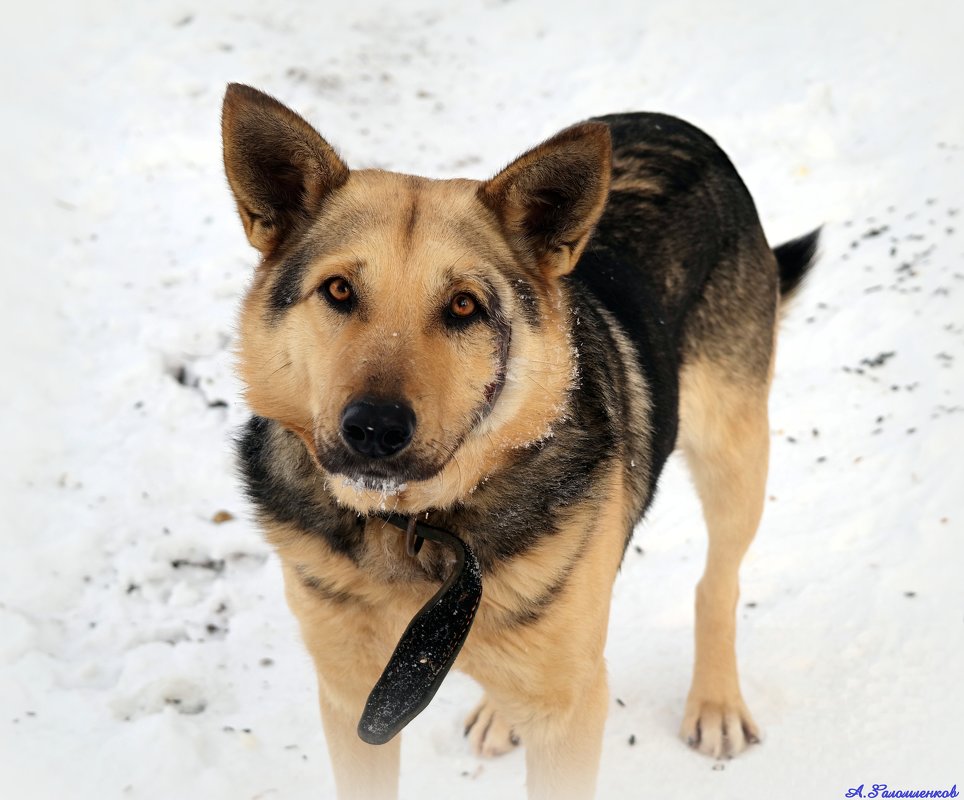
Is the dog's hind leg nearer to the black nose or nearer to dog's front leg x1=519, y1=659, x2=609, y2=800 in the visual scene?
dog's front leg x1=519, y1=659, x2=609, y2=800

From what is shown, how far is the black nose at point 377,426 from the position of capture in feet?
7.38

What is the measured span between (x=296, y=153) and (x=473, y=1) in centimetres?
857

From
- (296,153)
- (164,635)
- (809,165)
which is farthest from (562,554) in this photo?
(809,165)

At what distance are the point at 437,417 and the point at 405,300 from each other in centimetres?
36

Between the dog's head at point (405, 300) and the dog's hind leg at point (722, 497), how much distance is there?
55.4 inches

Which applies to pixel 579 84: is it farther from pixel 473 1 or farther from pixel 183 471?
pixel 183 471

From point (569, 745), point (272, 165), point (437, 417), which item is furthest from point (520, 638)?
point (272, 165)

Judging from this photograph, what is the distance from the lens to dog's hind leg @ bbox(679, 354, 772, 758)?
13.3 feet

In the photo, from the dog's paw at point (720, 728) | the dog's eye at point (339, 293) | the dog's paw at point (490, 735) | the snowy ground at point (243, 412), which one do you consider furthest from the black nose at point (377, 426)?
the dog's paw at point (720, 728)

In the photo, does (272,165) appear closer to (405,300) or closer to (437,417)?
(405,300)

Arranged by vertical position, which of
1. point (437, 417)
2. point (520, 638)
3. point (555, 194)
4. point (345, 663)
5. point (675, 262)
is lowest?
point (345, 663)

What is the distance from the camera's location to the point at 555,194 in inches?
112

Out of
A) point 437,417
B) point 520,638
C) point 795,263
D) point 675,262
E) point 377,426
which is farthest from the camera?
point 795,263

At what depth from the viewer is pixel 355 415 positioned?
225cm
